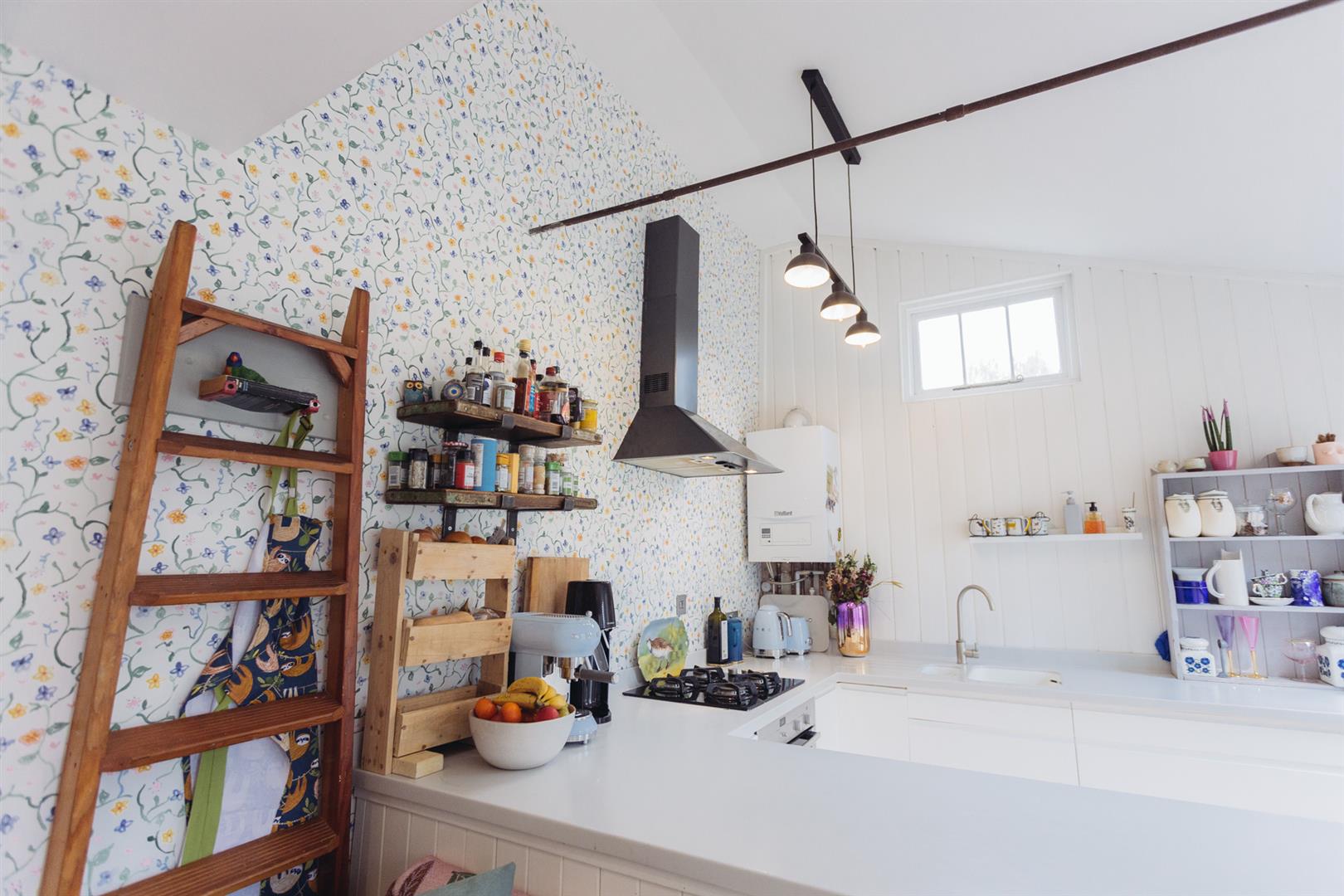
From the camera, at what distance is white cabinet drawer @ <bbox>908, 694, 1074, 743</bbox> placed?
8.63 ft

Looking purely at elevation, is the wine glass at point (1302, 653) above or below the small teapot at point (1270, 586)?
below

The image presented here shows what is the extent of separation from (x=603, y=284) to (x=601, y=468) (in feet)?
2.71

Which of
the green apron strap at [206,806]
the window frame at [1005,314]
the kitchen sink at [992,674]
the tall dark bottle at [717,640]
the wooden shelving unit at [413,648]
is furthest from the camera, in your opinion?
the window frame at [1005,314]

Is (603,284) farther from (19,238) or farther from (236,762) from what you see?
(236,762)

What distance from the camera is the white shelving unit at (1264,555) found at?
9.04ft

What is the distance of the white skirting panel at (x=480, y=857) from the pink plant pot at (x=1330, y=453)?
10.4 ft

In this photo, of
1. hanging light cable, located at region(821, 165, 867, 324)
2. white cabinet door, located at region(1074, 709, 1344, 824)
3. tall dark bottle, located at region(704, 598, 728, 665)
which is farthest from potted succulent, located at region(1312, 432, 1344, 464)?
tall dark bottle, located at region(704, 598, 728, 665)

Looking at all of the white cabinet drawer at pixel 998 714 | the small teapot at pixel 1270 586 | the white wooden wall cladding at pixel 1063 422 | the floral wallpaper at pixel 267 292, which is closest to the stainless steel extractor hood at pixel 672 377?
the floral wallpaper at pixel 267 292

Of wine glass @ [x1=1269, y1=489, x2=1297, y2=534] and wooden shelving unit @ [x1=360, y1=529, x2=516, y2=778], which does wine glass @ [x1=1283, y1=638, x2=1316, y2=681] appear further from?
wooden shelving unit @ [x1=360, y1=529, x2=516, y2=778]

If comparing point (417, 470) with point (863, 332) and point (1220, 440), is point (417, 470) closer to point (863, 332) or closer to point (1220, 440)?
point (863, 332)

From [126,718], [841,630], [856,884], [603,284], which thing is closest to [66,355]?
[126,718]

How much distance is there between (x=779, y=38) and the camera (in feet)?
8.18

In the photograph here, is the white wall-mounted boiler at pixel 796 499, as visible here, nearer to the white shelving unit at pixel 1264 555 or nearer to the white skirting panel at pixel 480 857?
the white shelving unit at pixel 1264 555

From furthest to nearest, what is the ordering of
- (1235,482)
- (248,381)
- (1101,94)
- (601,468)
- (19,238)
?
1. (1235,482)
2. (601,468)
3. (1101,94)
4. (248,381)
5. (19,238)
